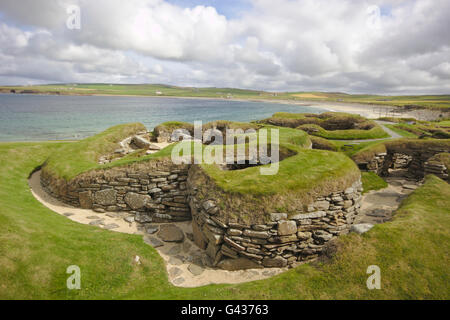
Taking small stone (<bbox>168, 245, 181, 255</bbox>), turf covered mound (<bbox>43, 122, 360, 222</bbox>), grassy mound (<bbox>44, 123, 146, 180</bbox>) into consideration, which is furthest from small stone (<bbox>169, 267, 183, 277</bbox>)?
grassy mound (<bbox>44, 123, 146, 180</bbox>)

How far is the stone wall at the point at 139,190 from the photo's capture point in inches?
474

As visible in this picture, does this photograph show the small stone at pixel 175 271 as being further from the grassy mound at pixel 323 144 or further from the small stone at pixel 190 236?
the grassy mound at pixel 323 144

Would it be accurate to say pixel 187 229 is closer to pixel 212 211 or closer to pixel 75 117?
pixel 212 211

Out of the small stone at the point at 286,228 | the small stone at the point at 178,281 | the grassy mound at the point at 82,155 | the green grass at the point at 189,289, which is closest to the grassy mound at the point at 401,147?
the green grass at the point at 189,289

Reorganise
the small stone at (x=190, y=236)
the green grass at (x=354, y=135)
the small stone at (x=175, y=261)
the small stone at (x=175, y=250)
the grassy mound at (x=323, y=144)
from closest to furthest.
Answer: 1. the small stone at (x=175, y=261)
2. the small stone at (x=175, y=250)
3. the small stone at (x=190, y=236)
4. the grassy mound at (x=323, y=144)
5. the green grass at (x=354, y=135)

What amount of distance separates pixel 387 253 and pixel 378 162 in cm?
1387

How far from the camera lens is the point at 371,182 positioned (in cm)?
1625

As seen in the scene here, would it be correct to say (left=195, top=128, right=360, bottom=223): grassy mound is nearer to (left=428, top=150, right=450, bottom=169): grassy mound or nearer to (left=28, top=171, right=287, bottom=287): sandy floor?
(left=28, top=171, right=287, bottom=287): sandy floor

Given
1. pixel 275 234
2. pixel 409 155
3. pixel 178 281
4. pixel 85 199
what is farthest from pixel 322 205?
pixel 409 155

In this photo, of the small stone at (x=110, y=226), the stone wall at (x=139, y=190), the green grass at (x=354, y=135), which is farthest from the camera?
the green grass at (x=354, y=135)

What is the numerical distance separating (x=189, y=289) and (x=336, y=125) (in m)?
33.7

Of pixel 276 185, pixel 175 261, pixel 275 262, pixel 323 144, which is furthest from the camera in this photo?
pixel 323 144

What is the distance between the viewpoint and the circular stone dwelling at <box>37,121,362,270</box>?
829cm
